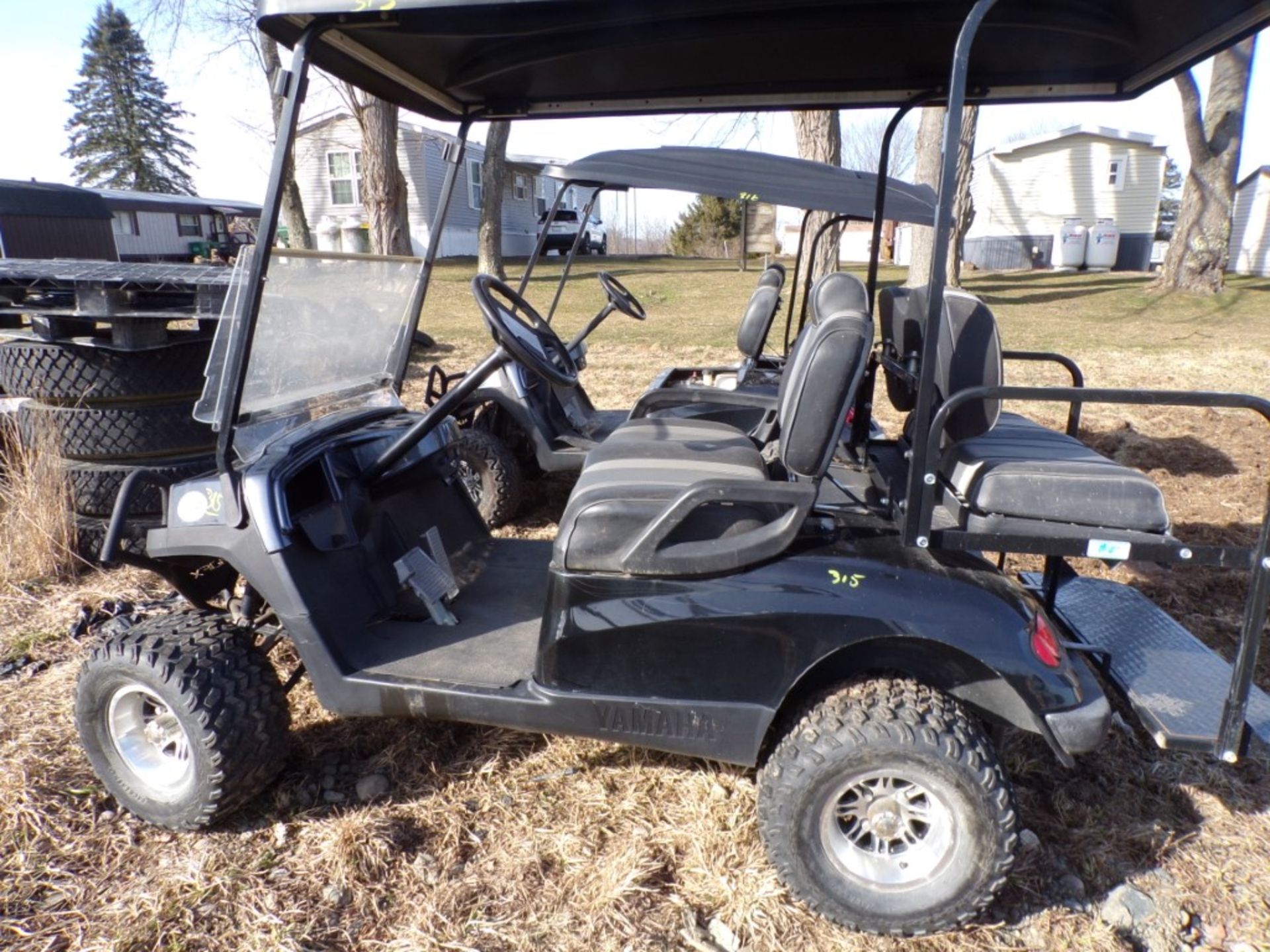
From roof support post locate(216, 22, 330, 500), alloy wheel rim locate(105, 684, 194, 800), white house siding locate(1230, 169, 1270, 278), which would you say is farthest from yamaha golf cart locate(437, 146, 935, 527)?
white house siding locate(1230, 169, 1270, 278)

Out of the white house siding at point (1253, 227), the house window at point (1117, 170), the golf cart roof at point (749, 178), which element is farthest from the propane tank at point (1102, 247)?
the golf cart roof at point (749, 178)

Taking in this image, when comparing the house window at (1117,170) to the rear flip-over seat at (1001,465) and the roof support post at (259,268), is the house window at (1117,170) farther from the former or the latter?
the roof support post at (259,268)

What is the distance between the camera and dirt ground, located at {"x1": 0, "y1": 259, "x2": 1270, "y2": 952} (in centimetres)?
197

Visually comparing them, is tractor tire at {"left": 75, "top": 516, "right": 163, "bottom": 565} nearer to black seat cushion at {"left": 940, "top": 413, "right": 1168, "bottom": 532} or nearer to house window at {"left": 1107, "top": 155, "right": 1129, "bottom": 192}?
black seat cushion at {"left": 940, "top": 413, "right": 1168, "bottom": 532}

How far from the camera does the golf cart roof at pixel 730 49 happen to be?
6.46 feet

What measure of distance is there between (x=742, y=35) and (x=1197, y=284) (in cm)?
1576

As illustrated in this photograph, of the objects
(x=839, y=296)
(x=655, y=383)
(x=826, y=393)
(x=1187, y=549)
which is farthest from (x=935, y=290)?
(x=655, y=383)

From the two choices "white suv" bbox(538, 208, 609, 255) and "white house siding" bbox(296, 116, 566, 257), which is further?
"white suv" bbox(538, 208, 609, 255)

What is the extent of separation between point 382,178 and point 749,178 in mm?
7793

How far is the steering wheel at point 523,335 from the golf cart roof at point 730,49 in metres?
0.67

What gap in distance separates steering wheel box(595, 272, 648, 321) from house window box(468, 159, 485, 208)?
24.9 metres

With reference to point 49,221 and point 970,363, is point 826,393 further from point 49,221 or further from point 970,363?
point 49,221

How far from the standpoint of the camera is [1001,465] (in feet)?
6.53

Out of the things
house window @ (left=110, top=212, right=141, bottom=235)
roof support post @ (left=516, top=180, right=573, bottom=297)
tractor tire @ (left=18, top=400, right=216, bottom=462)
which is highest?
house window @ (left=110, top=212, right=141, bottom=235)
